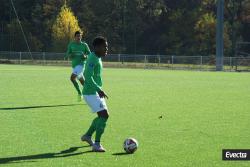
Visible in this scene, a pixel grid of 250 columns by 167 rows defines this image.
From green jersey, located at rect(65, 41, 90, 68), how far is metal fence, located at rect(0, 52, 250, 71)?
31.8 m

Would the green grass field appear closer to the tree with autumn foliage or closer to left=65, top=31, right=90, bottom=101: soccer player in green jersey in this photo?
left=65, top=31, right=90, bottom=101: soccer player in green jersey

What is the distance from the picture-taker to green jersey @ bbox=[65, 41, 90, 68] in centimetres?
1628

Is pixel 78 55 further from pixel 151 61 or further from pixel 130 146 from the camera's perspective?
pixel 151 61

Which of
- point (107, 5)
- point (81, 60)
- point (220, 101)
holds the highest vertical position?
point (107, 5)

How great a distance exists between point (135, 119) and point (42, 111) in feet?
9.11

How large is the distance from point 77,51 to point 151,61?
1526 inches

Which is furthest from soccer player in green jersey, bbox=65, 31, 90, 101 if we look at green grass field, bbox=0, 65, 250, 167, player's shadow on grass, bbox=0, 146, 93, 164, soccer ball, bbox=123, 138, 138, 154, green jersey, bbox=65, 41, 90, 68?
soccer ball, bbox=123, 138, 138, 154

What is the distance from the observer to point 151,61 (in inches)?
2165

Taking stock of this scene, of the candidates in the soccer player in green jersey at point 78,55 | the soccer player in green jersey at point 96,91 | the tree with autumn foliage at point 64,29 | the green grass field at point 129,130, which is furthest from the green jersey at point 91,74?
the tree with autumn foliage at point 64,29

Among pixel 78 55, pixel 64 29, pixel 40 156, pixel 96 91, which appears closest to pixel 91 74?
pixel 96 91

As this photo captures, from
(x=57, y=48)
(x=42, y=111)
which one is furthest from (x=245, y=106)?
(x=57, y=48)

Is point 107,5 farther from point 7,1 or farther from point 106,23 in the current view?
point 7,1

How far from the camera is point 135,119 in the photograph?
12.2 metres

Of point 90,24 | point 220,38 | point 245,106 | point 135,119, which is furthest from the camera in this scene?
A: point 90,24
